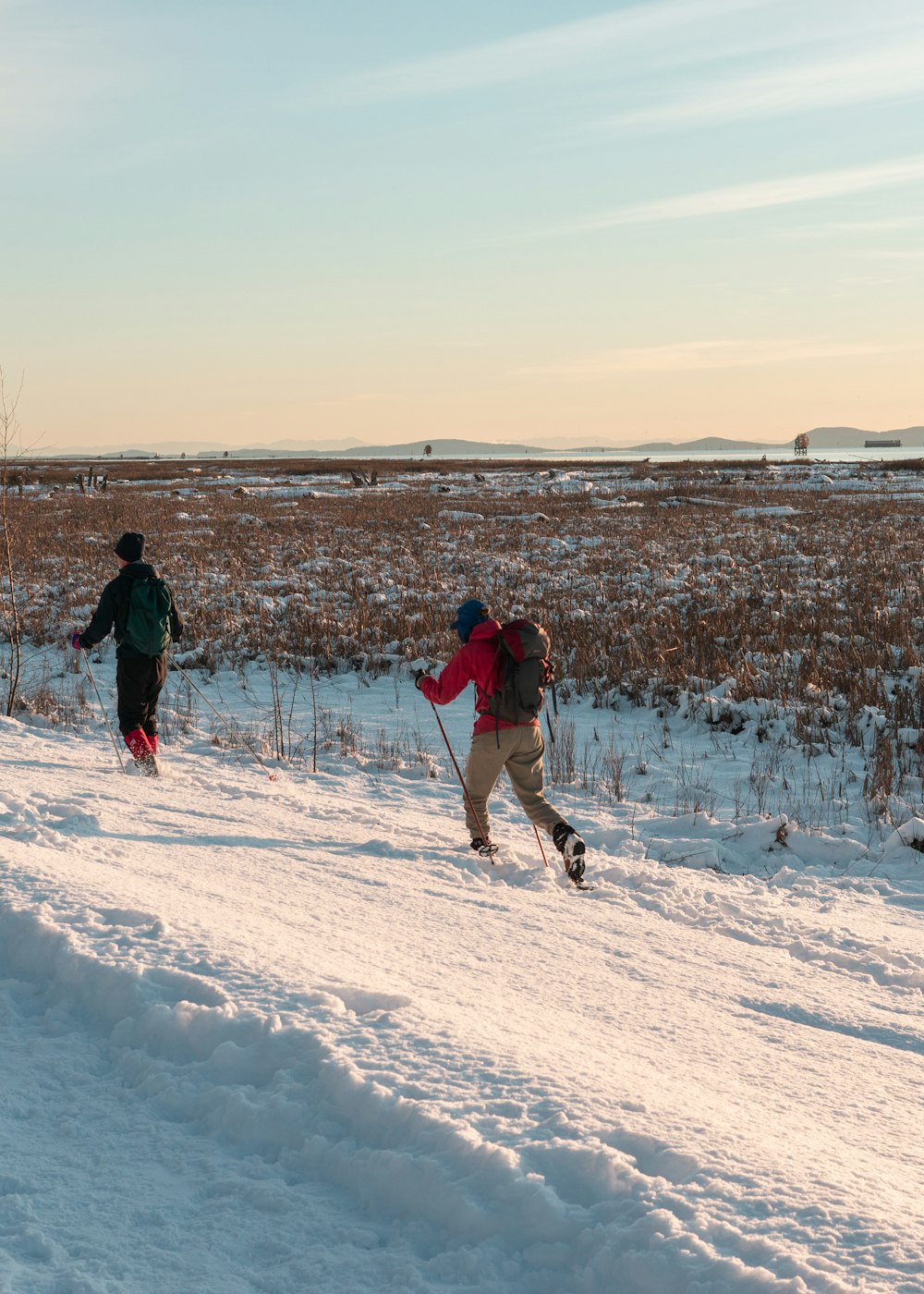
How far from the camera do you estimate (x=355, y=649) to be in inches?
481

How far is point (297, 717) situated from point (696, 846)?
15.4 ft

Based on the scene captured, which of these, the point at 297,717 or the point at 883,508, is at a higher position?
the point at 883,508

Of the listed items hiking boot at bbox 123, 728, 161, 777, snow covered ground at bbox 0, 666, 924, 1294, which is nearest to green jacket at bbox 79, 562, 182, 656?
hiking boot at bbox 123, 728, 161, 777

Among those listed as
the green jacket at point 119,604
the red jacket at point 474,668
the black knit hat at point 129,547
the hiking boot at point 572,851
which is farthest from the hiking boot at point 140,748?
the hiking boot at point 572,851

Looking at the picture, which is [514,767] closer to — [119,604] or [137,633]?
[137,633]

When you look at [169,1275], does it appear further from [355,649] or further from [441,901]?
[355,649]

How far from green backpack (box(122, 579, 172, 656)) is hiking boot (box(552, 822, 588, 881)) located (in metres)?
3.57

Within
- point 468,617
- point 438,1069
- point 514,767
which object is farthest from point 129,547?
point 438,1069

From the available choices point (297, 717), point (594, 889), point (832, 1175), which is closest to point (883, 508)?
point (297, 717)

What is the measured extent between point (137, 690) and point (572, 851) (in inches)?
147

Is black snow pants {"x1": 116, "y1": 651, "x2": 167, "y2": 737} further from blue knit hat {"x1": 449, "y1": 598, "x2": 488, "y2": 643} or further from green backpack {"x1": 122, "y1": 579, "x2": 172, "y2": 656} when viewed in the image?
blue knit hat {"x1": 449, "y1": 598, "x2": 488, "y2": 643}

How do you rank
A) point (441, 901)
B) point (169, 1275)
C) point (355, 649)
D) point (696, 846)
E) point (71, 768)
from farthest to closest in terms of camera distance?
point (355, 649), point (71, 768), point (696, 846), point (441, 901), point (169, 1275)

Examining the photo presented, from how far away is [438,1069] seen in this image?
289cm

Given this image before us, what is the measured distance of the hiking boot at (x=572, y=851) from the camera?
17.5 ft
